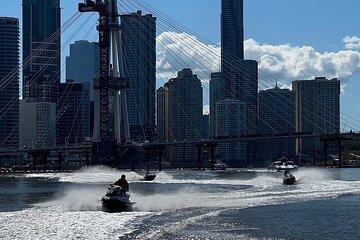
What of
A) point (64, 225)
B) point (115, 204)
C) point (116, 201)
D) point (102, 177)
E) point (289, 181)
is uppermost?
point (116, 201)

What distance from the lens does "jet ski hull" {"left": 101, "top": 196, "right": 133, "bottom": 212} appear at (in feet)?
192

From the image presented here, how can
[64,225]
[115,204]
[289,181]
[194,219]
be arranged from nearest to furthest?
1. [64,225]
2. [194,219]
3. [115,204]
4. [289,181]

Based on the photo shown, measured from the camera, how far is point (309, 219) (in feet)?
174

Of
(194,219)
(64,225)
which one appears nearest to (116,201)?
(194,219)

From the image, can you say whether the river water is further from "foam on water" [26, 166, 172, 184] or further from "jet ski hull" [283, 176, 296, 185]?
"foam on water" [26, 166, 172, 184]

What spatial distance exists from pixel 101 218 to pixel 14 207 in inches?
625

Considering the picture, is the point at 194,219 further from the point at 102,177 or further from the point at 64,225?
the point at 102,177

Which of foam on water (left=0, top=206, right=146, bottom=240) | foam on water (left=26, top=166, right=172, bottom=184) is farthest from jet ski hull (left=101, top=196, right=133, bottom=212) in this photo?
foam on water (left=26, top=166, right=172, bottom=184)

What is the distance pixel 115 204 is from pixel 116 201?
0.28 m

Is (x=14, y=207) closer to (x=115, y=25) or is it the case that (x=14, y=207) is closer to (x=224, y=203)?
(x=224, y=203)

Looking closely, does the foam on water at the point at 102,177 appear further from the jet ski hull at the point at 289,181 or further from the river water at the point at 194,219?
the river water at the point at 194,219

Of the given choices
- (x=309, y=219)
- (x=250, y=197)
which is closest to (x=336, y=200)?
(x=250, y=197)

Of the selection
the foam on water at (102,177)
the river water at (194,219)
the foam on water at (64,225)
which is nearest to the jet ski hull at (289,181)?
the river water at (194,219)

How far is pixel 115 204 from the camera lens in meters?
58.7
